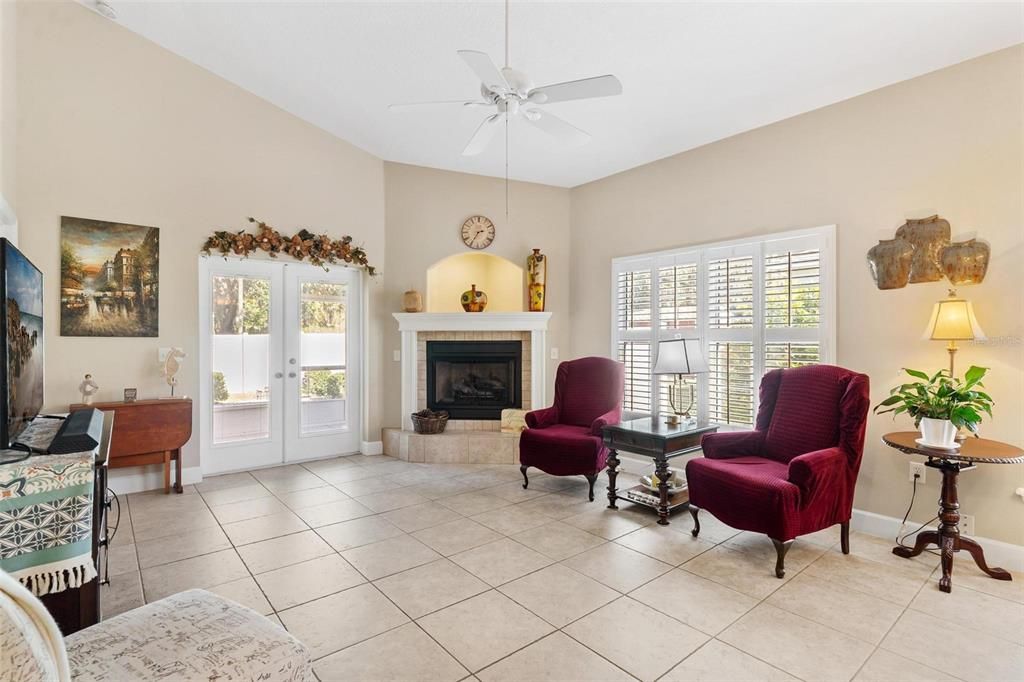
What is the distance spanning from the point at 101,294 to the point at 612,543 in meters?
4.24

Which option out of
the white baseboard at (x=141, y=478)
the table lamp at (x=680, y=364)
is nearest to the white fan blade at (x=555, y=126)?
the table lamp at (x=680, y=364)

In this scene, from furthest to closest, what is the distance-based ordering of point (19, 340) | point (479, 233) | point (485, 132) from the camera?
point (479, 233) < point (485, 132) < point (19, 340)

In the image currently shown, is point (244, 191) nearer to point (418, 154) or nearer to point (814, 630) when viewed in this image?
point (418, 154)

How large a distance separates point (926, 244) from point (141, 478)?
237 inches

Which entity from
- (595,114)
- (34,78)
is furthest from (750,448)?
(34,78)

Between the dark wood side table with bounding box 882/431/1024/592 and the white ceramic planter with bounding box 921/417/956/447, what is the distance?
5 centimetres

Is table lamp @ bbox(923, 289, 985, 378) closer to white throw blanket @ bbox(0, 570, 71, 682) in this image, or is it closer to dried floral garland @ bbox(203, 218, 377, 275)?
white throw blanket @ bbox(0, 570, 71, 682)

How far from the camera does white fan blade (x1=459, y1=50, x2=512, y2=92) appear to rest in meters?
2.29

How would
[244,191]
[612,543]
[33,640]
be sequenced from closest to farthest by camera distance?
[33,640]
[612,543]
[244,191]

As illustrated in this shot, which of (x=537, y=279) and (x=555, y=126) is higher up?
(x=555, y=126)

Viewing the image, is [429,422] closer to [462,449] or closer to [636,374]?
[462,449]

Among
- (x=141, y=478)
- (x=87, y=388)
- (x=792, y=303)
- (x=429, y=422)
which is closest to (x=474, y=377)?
(x=429, y=422)

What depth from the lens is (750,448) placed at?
3576 millimetres

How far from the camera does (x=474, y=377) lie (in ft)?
19.3
